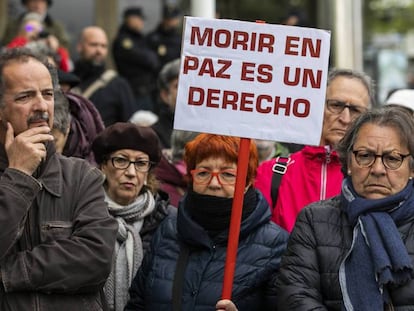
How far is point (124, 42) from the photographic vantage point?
12.7 metres

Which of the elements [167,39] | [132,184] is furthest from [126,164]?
[167,39]

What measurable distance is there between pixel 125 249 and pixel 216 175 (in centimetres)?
65

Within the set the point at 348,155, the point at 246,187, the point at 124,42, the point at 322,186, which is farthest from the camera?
the point at 124,42

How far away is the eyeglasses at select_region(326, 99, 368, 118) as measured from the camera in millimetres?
6676

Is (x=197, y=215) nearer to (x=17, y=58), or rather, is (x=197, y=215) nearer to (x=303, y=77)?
(x=303, y=77)

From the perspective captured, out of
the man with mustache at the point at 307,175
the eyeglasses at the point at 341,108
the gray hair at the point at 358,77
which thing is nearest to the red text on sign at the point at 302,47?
the man with mustache at the point at 307,175

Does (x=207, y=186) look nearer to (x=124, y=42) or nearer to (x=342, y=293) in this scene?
(x=342, y=293)

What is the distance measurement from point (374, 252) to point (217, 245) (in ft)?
3.10

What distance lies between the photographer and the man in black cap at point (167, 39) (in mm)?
13219

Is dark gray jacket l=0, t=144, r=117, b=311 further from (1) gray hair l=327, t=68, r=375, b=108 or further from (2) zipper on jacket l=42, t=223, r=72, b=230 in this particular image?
(1) gray hair l=327, t=68, r=375, b=108

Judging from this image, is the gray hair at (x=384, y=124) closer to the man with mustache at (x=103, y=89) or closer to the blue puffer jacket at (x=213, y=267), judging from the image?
the blue puffer jacket at (x=213, y=267)

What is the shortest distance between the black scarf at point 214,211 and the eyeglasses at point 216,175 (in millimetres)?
98

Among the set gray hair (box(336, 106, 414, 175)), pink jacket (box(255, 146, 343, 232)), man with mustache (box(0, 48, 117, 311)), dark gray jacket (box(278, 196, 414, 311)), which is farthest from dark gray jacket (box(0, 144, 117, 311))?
pink jacket (box(255, 146, 343, 232))

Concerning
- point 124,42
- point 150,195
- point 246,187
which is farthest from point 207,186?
point 124,42
